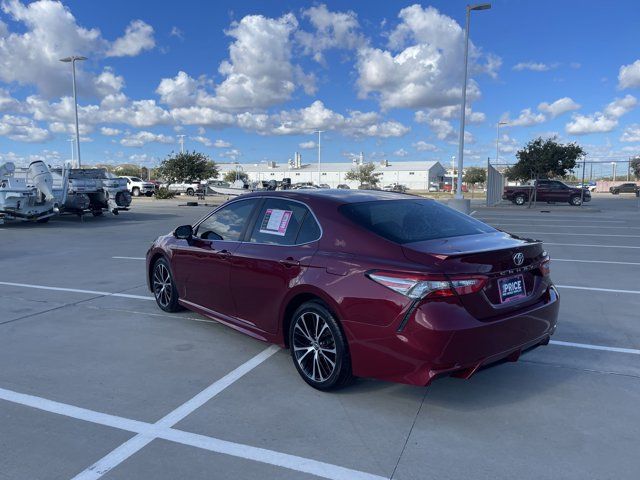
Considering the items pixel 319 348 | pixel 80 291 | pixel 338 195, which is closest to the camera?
pixel 319 348

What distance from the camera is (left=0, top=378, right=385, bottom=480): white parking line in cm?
303

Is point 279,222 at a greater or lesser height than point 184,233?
greater

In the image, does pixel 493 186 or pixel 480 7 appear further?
pixel 493 186

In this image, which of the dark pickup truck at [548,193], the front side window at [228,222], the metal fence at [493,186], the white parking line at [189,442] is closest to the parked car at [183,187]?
the metal fence at [493,186]

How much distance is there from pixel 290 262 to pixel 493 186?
3006cm

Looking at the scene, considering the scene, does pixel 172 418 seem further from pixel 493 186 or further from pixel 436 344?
pixel 493 186

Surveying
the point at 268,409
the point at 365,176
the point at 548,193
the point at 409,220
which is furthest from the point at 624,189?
the point at 268,409

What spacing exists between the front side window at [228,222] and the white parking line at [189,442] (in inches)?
78.1

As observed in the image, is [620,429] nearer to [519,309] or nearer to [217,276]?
[519,309]

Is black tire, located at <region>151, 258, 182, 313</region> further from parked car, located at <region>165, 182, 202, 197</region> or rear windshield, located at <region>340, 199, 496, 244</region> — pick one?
parked car, located at <region>165, 182, 202, 197</region>

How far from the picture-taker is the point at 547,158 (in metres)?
30.6

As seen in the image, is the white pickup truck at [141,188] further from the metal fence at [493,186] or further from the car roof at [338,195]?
the car roof at [338,195]

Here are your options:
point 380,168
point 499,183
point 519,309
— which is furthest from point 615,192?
point 519,309

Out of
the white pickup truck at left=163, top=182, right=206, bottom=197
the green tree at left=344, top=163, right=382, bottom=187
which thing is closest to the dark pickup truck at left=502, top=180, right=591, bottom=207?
the white pickup truck at left=163, top=182, right=206, bottom=197
